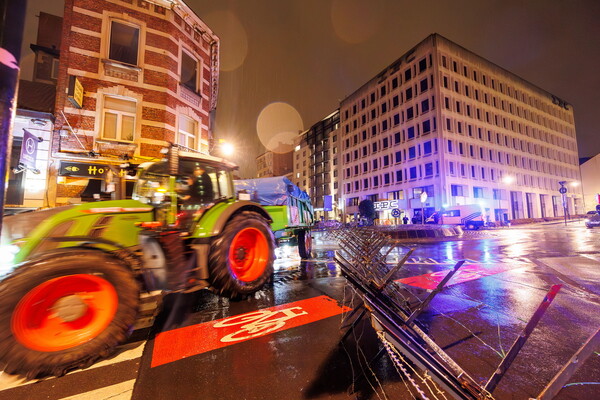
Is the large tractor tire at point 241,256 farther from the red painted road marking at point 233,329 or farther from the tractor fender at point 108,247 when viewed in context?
the tractor fender at point 108,247

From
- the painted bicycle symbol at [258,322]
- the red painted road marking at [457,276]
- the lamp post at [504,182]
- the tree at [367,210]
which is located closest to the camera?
the painted bicycle symbol at [258,322]

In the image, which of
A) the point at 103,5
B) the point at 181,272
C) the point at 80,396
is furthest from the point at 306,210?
the point at 103,5

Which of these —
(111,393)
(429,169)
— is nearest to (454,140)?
(429,169)

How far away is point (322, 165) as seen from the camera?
202 ft

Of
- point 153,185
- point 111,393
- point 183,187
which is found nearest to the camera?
point 111,393

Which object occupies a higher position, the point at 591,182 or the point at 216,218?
the point at 591,182

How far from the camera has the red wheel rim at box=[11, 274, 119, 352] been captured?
93.7 inches

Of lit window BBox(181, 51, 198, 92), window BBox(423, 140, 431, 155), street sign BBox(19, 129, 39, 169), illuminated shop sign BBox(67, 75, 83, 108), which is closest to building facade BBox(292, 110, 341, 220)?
window BBox(423, 140, 431, 155)

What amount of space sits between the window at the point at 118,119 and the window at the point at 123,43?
6.85 feet

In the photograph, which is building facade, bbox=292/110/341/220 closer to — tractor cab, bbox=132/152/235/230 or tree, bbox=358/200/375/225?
tree, bbox=358/200/375/225

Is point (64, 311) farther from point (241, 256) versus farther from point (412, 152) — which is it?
point (412, 152)

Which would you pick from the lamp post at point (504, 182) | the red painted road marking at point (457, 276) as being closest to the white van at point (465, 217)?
the lamp post at point (504, 182)

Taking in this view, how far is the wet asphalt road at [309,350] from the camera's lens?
2113 mm

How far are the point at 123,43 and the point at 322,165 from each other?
172ft
